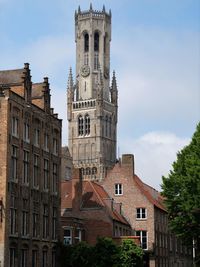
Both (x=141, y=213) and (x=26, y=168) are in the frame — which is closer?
(x=26, y=168)

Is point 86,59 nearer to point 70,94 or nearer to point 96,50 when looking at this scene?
point 96,50

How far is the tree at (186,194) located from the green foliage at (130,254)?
5544mm

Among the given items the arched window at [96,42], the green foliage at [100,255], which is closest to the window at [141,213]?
the green foliage at [100,255]

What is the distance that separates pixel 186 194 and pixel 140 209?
2211 centimetres

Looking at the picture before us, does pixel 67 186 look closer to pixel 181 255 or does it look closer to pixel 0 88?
pixel 0 88

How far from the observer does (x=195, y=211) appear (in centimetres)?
5156

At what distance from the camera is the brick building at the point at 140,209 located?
242ft

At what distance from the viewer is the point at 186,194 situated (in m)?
52.7

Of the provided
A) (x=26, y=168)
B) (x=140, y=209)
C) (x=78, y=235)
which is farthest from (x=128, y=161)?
(x=26, y=168)

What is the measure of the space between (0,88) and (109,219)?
21.4 metres

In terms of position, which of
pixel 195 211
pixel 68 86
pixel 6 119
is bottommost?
pixel 195 211

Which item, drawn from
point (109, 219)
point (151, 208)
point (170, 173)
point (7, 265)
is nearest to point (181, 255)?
point (151, 208)

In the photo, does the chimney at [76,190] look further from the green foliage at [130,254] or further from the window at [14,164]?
the window at [14,164]

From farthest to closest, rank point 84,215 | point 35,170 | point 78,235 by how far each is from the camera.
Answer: point 84,215 → point 78,235 → point 35,170
